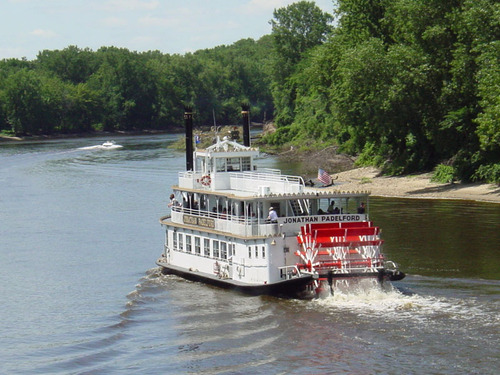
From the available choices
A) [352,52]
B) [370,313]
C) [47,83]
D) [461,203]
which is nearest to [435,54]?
[352,52]

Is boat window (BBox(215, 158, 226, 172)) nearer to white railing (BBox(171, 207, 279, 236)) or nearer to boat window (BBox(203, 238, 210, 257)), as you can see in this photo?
white railing (BBox(171, 207, 279, 236))

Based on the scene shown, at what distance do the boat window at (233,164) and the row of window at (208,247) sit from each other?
12.0 ft

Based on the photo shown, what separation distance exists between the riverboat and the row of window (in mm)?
42

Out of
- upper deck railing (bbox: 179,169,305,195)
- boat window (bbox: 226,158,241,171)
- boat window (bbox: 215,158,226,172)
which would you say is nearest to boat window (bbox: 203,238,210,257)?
upper deck railing (bbox: 179,169,305,195)

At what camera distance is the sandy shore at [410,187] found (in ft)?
208

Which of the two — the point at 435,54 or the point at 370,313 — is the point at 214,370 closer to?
the point at 370,313

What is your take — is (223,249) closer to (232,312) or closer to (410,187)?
(232,312)

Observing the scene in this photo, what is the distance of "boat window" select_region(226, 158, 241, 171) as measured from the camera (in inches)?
1663

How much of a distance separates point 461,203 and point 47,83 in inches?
5654

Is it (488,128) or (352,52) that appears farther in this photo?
(352,52)

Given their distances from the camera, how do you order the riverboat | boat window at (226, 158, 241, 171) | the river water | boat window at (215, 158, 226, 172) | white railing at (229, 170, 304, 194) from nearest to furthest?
1. the river water
2. the riverboat
3. white railing at (229, 170, 304, 194)
4. boat window at (215, 158, 226, 172)
5. boat window at (226, 158, 241, 171)

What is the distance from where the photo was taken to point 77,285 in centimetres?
4178

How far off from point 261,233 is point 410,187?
1353 inches

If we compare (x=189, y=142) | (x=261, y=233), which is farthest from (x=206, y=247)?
(x=189, y=142)
